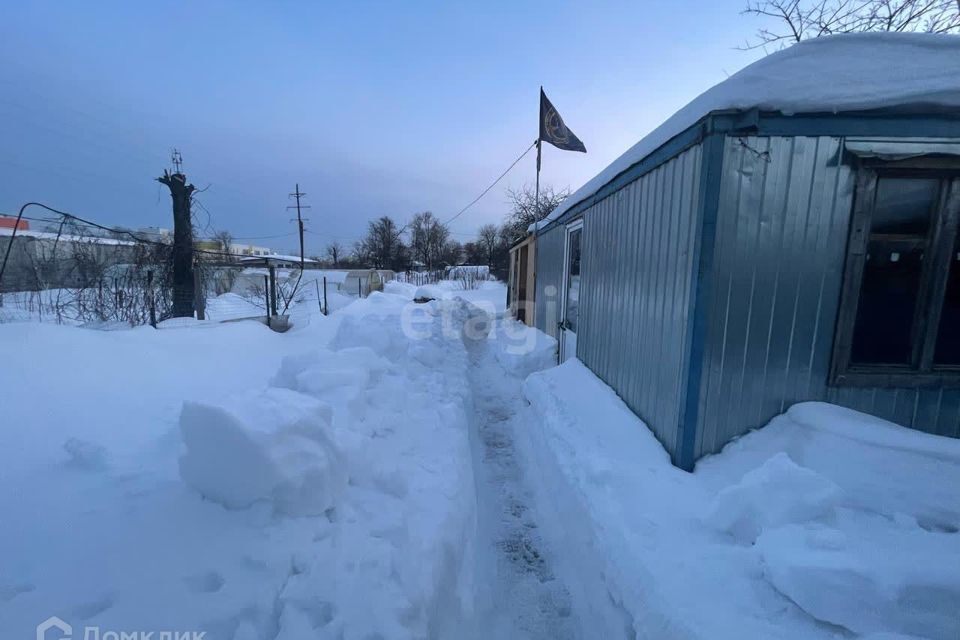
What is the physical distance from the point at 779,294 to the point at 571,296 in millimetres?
4194

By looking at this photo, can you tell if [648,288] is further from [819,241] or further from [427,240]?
[427,240]

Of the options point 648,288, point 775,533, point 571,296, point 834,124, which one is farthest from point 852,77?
point 571,296

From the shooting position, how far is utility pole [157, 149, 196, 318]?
8656 mm

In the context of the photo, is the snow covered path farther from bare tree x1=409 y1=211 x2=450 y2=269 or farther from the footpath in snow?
bare tree x1=409 y1=211 x2=450 y2=269

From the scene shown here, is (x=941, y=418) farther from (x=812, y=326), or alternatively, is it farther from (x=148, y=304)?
(x=148, y=304)

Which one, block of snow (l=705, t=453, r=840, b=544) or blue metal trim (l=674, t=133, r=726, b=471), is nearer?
block of snow (l=705, t=453, r=840, b=544)

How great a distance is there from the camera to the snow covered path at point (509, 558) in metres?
2.34

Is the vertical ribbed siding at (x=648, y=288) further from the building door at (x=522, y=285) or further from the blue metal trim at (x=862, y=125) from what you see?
the building door at (x=522, y=285)

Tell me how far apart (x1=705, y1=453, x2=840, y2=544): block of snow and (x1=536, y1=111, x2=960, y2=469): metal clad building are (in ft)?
2.27

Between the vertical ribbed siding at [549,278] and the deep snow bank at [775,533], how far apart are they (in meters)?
5.03

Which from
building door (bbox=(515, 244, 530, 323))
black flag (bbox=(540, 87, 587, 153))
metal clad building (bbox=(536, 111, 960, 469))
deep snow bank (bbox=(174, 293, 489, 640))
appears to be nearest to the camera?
deep snow bank (bbox=(174, 293, 489, 640))

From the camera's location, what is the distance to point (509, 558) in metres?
2.87

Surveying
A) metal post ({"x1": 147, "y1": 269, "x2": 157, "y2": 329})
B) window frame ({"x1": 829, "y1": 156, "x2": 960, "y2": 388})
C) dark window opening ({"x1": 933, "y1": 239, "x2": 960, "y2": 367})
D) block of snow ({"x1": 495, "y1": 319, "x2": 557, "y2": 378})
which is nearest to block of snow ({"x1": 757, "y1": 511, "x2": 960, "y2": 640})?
window frame ({"x1": 829, "y1": 156, "x2": 960, "y2": 388})
